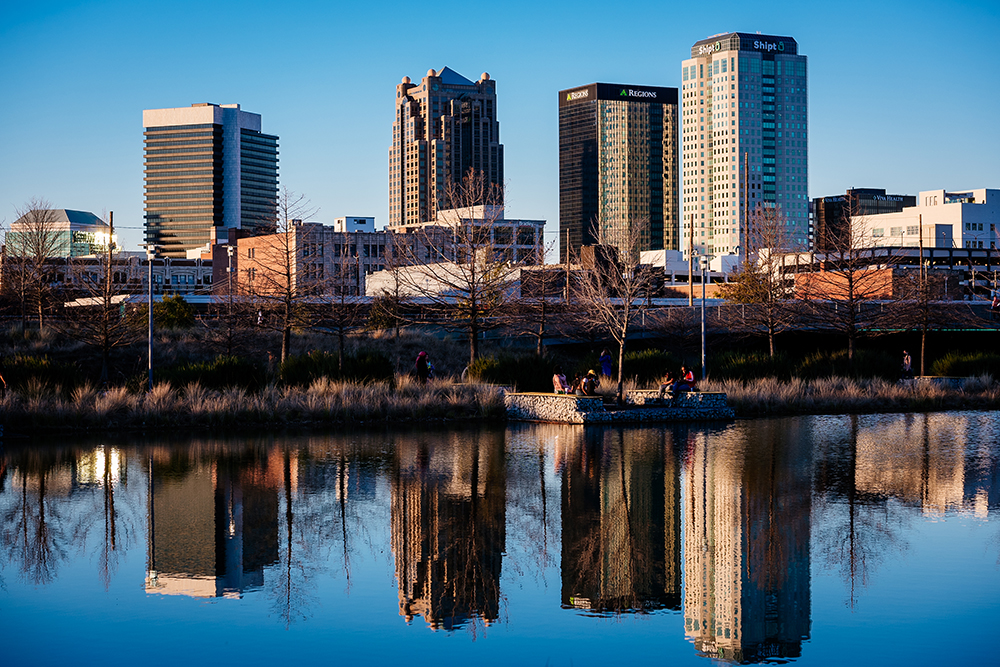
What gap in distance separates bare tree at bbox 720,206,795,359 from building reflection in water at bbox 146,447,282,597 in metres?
23.2

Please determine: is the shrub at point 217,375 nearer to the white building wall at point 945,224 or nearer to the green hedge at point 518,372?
the green hedge at point 518,372

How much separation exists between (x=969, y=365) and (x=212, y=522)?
34546 millimetres

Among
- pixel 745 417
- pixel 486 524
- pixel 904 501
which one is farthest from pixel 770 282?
pixel 486 524

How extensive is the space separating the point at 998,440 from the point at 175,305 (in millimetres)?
43945

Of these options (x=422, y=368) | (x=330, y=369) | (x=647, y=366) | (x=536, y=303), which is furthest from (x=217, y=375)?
(x=536, y=303)

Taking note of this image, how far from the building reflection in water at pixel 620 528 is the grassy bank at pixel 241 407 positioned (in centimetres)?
752

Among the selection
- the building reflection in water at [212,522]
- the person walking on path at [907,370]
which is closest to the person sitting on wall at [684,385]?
the building reflection in water at [212,522]

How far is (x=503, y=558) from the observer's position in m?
11.8

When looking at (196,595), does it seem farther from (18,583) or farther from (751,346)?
(751,346)

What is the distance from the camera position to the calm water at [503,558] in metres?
8.91

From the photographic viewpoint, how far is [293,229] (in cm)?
4044

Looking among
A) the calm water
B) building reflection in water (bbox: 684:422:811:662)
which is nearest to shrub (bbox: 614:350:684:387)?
the calm water

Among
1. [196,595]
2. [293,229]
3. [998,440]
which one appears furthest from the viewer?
[293,229]

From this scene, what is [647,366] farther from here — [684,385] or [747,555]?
[747,555]
